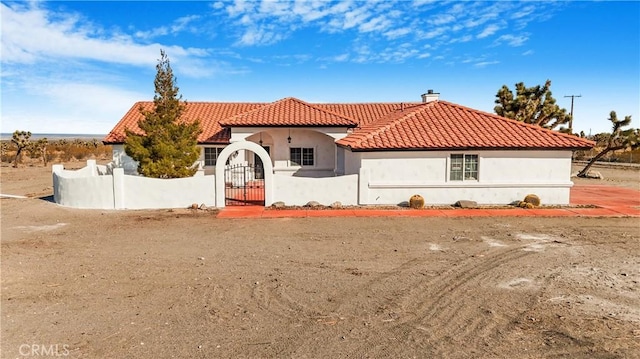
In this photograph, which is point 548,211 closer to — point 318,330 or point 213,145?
point 318,330

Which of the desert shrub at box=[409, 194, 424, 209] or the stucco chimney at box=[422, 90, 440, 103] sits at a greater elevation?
the stucco chimney at box=[422, 90, 440, 103]

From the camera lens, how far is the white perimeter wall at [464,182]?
1767 centimetres

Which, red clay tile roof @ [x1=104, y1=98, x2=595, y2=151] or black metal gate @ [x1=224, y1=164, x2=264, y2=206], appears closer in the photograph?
red clay tile roof @ [x1=104, y1=98, x2=595, y2=151]

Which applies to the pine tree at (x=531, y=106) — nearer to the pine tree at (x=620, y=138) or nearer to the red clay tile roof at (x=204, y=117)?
the pine tree at (x=620, y=138)

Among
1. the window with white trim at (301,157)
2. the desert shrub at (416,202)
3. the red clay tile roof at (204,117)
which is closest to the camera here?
the desert shrub at (416,202)

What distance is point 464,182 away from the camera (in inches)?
703

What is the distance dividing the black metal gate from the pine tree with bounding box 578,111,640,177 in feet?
82.2

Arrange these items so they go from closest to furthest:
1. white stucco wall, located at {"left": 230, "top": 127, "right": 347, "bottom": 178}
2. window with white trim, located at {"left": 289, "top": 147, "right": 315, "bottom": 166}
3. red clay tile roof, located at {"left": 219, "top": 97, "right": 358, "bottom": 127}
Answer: red clay tile roof, located at {"left": 219, "top": 97, "right": 358, "bottom": 127} → white stucco wall, located at {"left": 230, "top": 127, "right": 347, "bottom": 178} → window with white trim, located at {"left": 289, "top": 147, "right": 315, "bottom": 166}

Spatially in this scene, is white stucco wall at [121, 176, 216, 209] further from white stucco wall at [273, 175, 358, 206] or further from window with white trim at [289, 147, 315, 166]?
window with white trim at [289, 147, 315, 166]

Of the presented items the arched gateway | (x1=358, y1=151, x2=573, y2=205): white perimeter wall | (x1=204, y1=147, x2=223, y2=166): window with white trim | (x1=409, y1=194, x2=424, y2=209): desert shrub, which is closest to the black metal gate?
the arched gateway

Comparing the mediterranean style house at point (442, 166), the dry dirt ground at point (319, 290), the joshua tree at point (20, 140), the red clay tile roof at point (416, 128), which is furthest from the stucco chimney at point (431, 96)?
the joshua tree at point (20, 140)

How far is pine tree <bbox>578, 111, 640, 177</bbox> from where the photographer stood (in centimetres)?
3079

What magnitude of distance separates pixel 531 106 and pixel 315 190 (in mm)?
20632

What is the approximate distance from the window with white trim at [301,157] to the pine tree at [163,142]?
5.50 m
